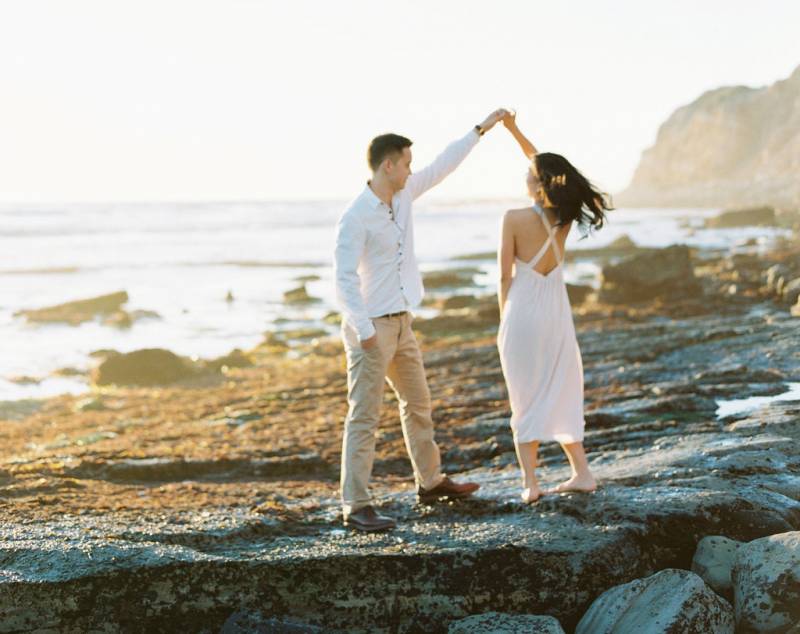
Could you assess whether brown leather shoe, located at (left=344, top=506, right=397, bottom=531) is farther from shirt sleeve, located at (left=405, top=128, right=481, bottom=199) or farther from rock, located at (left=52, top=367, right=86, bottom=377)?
rock, located at (left=52, top=367, right=86, bottom=377)

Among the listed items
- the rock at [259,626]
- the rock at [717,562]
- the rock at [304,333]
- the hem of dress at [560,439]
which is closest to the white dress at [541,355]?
the hem of dress at [560,439]

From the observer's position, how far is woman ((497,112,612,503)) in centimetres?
564

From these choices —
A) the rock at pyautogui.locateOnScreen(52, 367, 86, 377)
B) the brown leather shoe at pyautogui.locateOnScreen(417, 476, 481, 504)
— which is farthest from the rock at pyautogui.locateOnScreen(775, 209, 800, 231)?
the brown leather shoe at pyautogui.locateOnScreen(417, 476, 481, 504)

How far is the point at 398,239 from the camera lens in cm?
555

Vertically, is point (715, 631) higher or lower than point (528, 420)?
lower

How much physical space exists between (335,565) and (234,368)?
11.5m

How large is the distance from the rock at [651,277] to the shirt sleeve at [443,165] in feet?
42.8

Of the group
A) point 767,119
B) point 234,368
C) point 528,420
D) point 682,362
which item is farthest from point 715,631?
point 767,119

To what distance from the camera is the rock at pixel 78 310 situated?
23.1m

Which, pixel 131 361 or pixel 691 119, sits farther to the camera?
pixel 691 119

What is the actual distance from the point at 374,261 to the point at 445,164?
893mm

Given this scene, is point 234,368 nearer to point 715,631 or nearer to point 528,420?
point 528,420

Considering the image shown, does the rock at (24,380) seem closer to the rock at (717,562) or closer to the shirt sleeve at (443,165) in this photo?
the shirt sleeve at (443,165)

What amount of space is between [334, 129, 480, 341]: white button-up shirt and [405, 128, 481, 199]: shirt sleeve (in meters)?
A: 0.06
